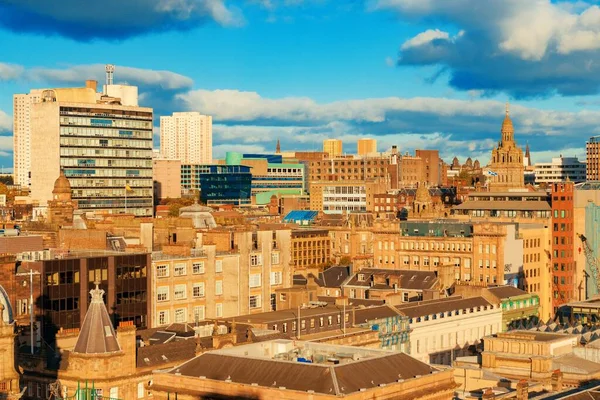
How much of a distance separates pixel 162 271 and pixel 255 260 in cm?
1677

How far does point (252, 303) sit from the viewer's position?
143375mm

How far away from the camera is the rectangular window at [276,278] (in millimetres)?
147375

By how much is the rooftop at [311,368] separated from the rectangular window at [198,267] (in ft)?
129

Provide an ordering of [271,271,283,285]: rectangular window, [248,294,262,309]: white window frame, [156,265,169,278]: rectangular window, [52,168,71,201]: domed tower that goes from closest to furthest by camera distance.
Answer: [156,265,169,278]: rectangular window, [248,294,262,309]: white window frame, [271,271,283,285]: rectangular window, [52,168,71,201]: domed tower

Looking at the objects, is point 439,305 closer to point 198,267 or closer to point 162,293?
point 198,267

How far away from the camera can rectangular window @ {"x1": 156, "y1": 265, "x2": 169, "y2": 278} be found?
429 ft

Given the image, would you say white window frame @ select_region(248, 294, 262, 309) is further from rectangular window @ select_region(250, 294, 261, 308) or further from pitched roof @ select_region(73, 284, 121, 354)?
pitched roof @ select_region(73, 284, 121, 354)

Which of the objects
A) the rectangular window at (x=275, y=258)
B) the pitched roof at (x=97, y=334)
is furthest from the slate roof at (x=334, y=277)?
the pitched roof at (x=97, y=334)

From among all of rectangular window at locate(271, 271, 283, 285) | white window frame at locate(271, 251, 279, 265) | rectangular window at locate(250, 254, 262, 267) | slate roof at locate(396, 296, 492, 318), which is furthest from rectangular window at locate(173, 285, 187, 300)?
slate roof at locate(396, 296, 492, 318)

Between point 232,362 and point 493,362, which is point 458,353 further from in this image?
point 232,362

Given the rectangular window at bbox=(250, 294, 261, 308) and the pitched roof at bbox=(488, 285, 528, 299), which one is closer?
the rectangular window at bbox=(250, 294, 261, 308)

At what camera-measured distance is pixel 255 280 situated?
5689 inches

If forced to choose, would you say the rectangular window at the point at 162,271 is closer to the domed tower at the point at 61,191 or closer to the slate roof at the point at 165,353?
the slate roof at the point at 165,353

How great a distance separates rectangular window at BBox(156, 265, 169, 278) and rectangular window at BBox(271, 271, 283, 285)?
19590mm
